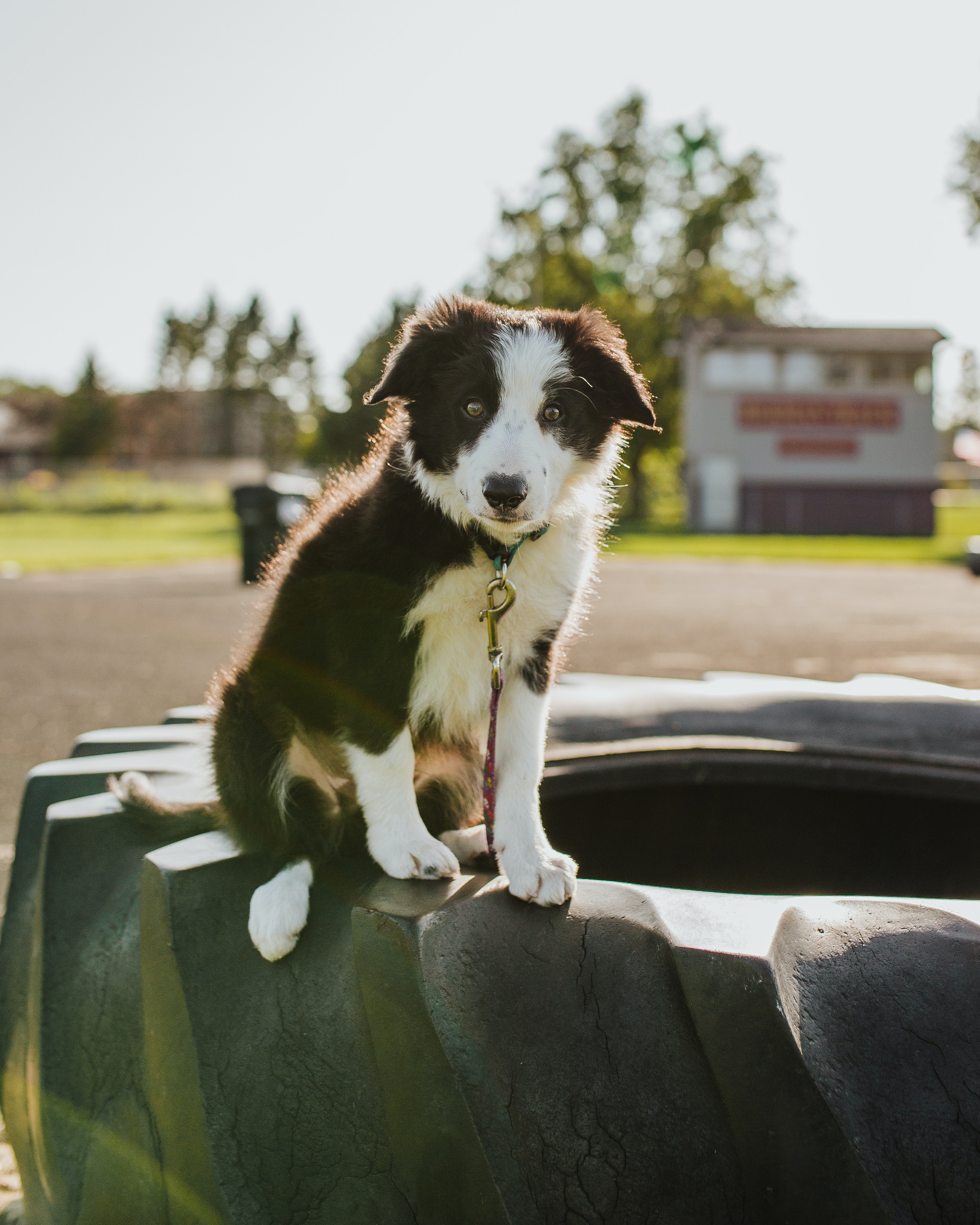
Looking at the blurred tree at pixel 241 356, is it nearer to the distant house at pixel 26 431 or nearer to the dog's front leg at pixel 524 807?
the distant house at pixel 26 431

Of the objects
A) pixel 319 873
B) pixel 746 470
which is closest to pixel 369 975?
pixel 319 873

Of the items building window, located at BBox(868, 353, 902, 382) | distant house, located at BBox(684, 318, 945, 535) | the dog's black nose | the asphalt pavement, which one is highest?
building window, located at BBox(868, 353, 902, 382)

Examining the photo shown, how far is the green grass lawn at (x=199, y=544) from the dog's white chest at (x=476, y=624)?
14.8 metres

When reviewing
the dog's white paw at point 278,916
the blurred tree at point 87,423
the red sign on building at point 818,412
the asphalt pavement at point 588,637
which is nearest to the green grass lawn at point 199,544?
the asphalt pavement at point 588,637

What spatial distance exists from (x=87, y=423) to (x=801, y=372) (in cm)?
4692

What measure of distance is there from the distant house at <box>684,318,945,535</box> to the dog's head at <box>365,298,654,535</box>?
37.3 meters

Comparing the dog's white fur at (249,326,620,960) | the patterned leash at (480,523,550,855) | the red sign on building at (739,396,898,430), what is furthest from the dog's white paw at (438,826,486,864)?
the red sign on building at (739,396,898,430)

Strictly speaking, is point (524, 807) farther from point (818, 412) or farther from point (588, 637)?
point (818, 412)

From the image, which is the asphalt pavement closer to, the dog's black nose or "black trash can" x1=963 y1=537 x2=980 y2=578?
the dog's black nose

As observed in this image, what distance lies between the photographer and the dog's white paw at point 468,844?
7.47 ft

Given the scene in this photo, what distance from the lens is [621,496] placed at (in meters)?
3.10

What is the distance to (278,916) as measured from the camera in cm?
164

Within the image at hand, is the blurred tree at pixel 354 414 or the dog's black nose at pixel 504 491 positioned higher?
the blurred tree at pixel 354 414

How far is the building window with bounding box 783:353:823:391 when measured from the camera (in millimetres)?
38625
